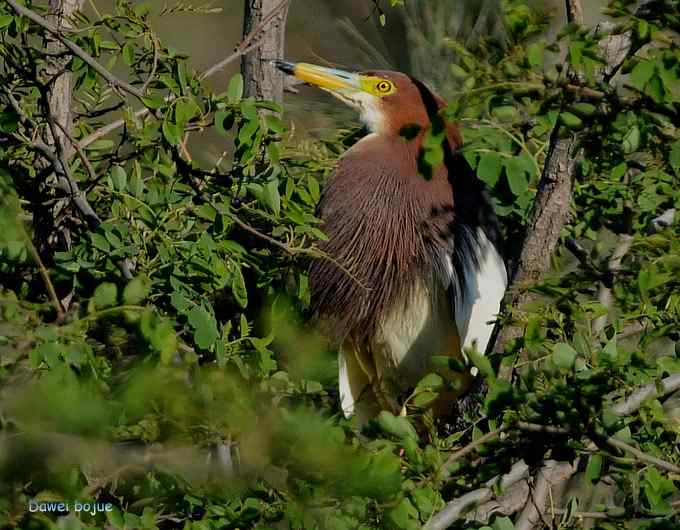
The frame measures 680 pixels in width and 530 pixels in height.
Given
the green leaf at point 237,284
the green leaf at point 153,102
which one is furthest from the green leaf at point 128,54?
the green leaf at point 237,284

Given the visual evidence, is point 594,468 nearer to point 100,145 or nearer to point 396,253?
point 100,145

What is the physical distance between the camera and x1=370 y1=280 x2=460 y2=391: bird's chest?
9.20ft

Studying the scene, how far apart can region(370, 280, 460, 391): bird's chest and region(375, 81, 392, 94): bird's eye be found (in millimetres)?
545

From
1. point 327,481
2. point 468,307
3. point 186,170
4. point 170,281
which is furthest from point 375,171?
point 327,481

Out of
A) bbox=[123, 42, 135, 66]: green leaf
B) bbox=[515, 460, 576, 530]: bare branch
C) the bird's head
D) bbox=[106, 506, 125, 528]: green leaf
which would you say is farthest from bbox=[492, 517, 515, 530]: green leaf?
the bird's head

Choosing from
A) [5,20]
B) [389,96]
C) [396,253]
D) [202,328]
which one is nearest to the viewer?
[202,328]

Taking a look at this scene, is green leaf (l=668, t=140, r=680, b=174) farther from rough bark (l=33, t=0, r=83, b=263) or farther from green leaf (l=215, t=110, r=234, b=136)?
rough bark (l=33, t=0, r=83, b=263)

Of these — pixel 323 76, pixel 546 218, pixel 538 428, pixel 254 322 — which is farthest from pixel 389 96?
pixel 538 428

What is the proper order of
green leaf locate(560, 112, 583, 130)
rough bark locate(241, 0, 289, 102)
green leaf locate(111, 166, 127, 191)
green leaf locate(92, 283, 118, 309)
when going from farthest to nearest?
rough bark locate(241, 0, 289, 102)
green leaf locate(111, 166, 127, 191)
green leaf locate(560, 112, 583, 130)
green leaf locate(92, 283, 118, 309)

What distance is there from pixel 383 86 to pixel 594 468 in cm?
175

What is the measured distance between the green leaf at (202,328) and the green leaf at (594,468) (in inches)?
22.7

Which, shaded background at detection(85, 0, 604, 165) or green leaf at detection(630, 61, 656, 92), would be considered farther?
shaded background at detection(85, 0, 604, 165)

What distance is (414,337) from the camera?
2838mm

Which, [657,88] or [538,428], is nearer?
[657,88]
